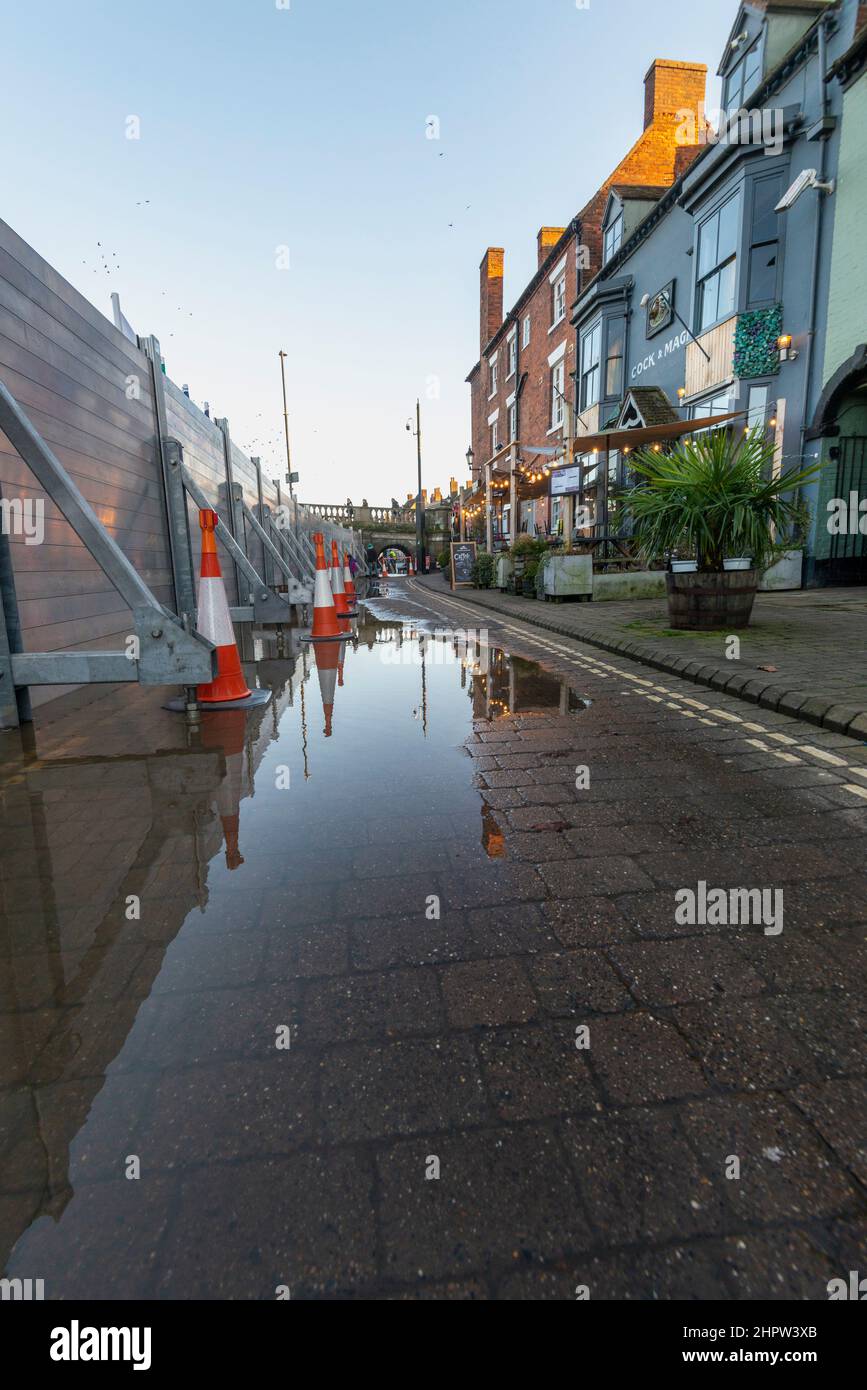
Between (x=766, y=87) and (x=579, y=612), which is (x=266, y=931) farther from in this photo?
(x=766, y=87)

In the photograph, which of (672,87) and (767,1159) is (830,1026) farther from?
(672,87)

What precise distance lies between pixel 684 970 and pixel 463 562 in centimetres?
2139

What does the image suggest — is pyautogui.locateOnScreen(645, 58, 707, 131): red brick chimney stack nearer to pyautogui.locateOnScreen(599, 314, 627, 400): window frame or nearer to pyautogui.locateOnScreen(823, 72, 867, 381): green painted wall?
pyautogui.locateOnScreen(599, 314, 627, 400): window frame

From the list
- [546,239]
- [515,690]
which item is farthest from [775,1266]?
[546,239]

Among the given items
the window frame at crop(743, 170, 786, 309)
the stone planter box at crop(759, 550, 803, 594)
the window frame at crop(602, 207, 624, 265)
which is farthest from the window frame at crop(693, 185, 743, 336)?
the stone planter box at crop(759, 550, 803, 594)

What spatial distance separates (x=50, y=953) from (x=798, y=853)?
2.59 meters

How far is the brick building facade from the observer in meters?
18.1

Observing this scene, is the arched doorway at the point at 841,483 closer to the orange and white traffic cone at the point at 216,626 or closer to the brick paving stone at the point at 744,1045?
the orange and white traffic cone at the point at 216,626

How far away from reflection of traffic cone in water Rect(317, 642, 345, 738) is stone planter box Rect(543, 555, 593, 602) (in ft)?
18.3

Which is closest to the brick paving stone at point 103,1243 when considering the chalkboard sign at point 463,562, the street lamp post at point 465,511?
the chalkboard sign at point 463,562

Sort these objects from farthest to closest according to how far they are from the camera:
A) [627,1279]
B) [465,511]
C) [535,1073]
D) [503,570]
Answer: [465,511] < [503,570] < [535,1073] < [627,1279]

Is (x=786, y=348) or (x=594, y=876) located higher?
(x=786, y=348)

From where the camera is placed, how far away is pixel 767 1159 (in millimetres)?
1260

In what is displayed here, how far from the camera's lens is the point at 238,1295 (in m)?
1.04
